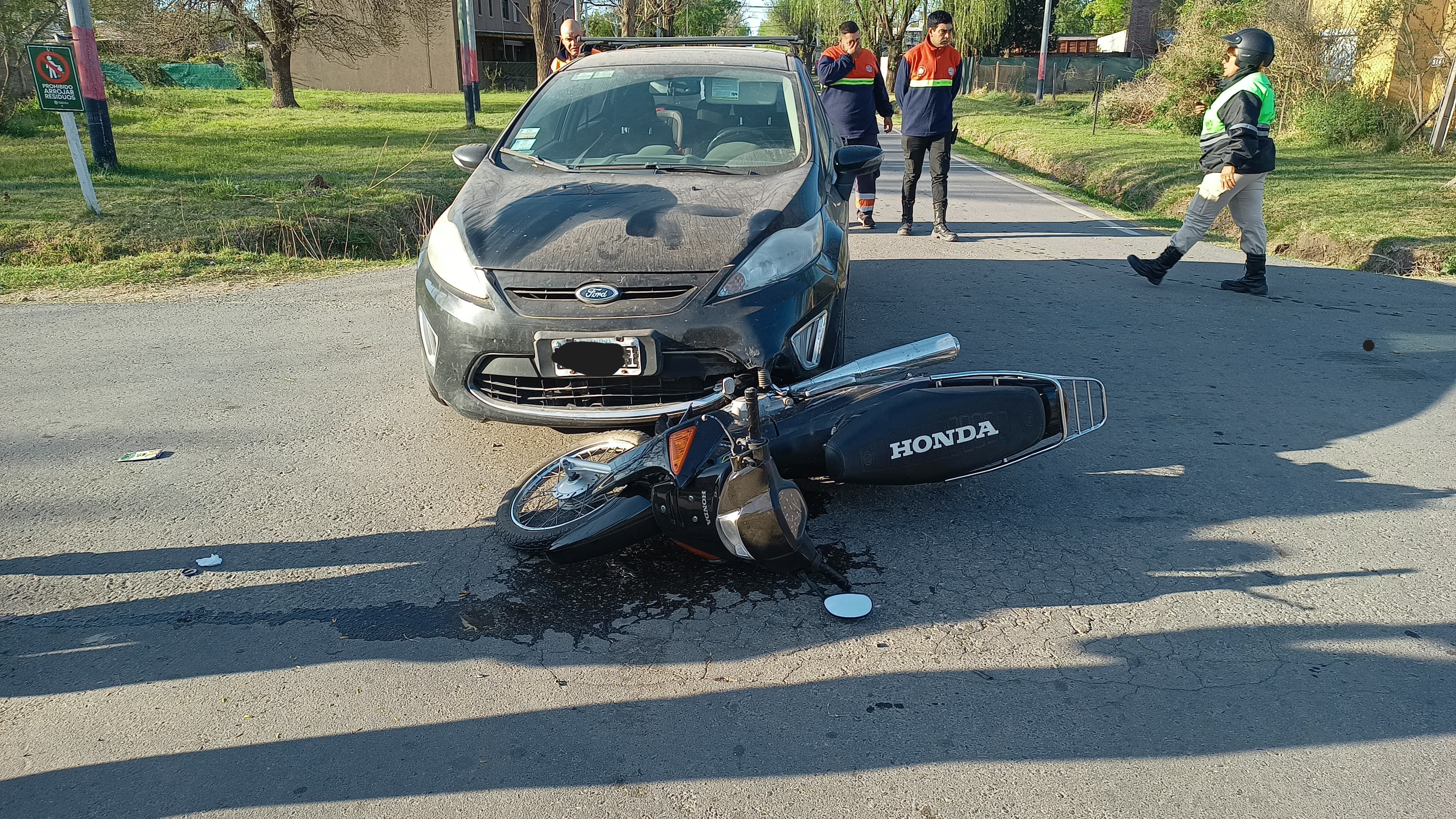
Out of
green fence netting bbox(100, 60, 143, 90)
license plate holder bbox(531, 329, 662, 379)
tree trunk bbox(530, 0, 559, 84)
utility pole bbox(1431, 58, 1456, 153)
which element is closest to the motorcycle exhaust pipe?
license plate holder bbox(531, 329, 662, 379)

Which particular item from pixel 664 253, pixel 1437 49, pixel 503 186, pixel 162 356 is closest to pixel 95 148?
pixel 162 356

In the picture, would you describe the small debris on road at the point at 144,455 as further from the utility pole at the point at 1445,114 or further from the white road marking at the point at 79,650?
the utility pole at the point at 1445,114

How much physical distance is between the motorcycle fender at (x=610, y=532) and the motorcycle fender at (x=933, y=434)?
2.30 ft

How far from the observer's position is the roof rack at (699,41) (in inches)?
260

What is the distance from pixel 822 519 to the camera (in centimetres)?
382

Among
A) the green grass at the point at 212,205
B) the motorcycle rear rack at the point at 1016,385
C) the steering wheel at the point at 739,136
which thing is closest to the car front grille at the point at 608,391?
the motorcycle rear rack at the point at 1016,385

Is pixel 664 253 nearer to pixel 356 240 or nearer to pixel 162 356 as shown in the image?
pixel 162 356

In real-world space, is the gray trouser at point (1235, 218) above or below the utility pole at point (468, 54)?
below

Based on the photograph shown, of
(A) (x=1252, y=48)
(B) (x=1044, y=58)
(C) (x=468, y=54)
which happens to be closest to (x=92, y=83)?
(A) (x=1252, y=48)

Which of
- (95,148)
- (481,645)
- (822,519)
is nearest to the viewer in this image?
(481,645)

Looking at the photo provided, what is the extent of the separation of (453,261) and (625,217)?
0.77 m

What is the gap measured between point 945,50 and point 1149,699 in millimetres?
7702

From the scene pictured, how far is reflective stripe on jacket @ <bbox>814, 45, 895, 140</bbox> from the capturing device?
9398 millimetres

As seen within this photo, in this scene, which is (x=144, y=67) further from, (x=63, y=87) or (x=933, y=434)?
(x=933, y=434)
